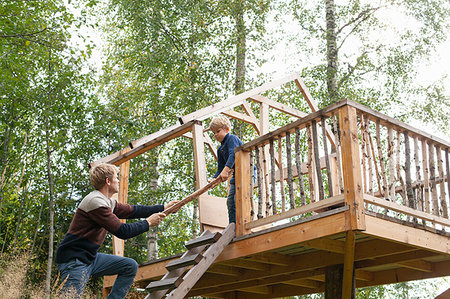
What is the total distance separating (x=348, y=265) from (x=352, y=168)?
1.44m

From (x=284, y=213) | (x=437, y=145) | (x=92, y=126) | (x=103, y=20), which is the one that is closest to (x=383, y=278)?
(x=437, y=145)

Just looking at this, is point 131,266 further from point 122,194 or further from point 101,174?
point 122,194

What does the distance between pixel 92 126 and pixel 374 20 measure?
9.72 meters

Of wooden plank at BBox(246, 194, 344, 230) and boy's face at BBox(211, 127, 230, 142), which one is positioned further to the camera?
boy's face at BBox(211, 127, 230, 142)

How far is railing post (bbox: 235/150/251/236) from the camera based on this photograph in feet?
20.3

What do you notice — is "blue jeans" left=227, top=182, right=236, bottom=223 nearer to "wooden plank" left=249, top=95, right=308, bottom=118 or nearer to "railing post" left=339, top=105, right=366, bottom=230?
"railing post" left=339, top=105, right=366, bottom=230

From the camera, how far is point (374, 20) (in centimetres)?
1723

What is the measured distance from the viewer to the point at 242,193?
6223 millimetres

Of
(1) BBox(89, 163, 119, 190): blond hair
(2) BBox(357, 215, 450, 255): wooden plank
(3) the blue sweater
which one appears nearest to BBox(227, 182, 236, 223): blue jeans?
(3) the blue sweater

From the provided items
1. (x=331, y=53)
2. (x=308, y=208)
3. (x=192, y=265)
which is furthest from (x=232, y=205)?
(x=331, y=53)

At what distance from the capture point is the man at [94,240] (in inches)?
176

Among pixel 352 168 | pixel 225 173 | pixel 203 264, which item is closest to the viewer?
pixel 352 168

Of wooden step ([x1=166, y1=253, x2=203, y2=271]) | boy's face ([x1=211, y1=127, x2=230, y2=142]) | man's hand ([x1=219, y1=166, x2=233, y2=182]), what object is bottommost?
wooden step ([x1=166, y1=253, x2=203, y2=271])

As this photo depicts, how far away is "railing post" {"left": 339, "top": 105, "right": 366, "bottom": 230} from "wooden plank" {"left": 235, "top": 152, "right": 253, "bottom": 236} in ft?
4.79
